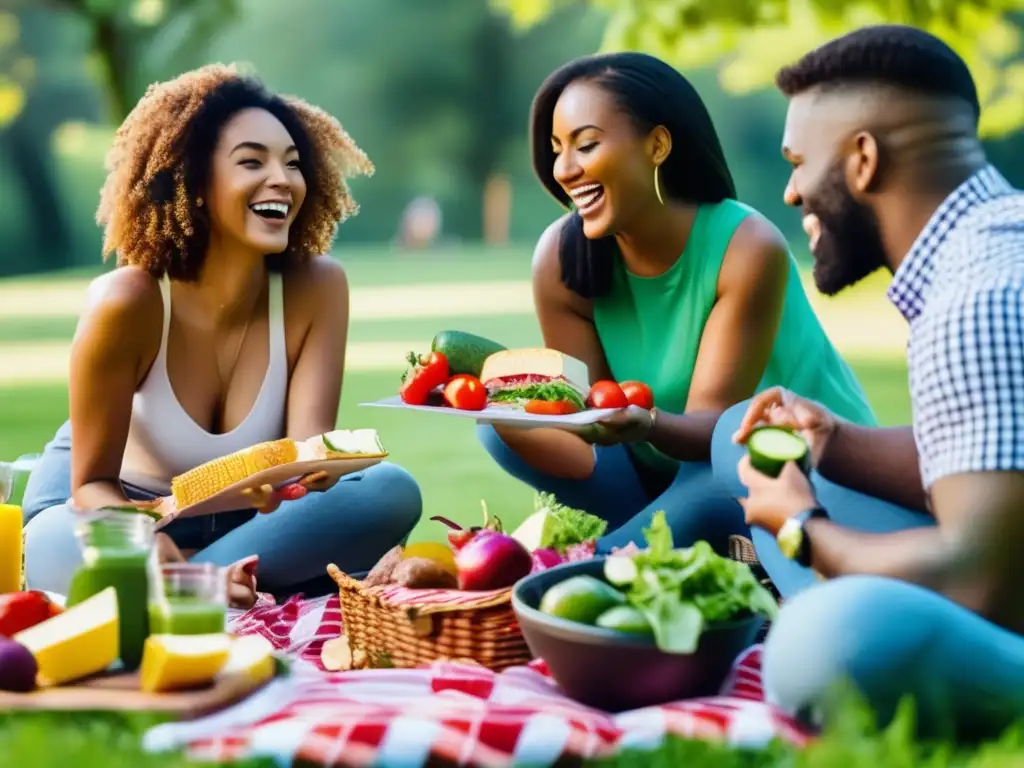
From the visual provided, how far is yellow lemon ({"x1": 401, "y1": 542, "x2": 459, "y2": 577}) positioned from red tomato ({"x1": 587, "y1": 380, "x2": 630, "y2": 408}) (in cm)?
81

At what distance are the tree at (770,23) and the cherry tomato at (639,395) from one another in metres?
6.56

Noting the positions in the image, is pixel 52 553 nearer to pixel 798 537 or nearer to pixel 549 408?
pixel 549 408

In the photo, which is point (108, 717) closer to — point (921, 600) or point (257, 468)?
point (257, 468)

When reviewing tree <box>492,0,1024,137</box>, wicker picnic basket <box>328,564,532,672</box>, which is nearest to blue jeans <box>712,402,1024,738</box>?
wicker picnic basket <box>328,564,532,672</box>

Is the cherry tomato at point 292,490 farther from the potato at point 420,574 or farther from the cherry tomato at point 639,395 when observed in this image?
the cherry tomato at point 639,395

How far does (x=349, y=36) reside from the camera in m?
43.2

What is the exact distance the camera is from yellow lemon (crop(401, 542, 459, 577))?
3.73m

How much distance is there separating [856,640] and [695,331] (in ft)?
6.70

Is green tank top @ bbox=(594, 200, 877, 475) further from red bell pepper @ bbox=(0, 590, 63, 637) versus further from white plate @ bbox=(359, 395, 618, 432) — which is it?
red bell pepper @ bbox=(0, 590, 63, 637)

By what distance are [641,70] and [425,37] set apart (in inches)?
1583

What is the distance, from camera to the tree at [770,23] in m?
11.5

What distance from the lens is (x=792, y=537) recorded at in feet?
9.98

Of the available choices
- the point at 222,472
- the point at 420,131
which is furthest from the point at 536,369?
the point at 420,131

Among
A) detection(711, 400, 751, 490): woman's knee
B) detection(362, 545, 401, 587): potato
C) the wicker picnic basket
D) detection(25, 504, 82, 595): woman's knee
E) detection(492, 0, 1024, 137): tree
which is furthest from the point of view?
detection(492, 0, 1024, 137): tree
